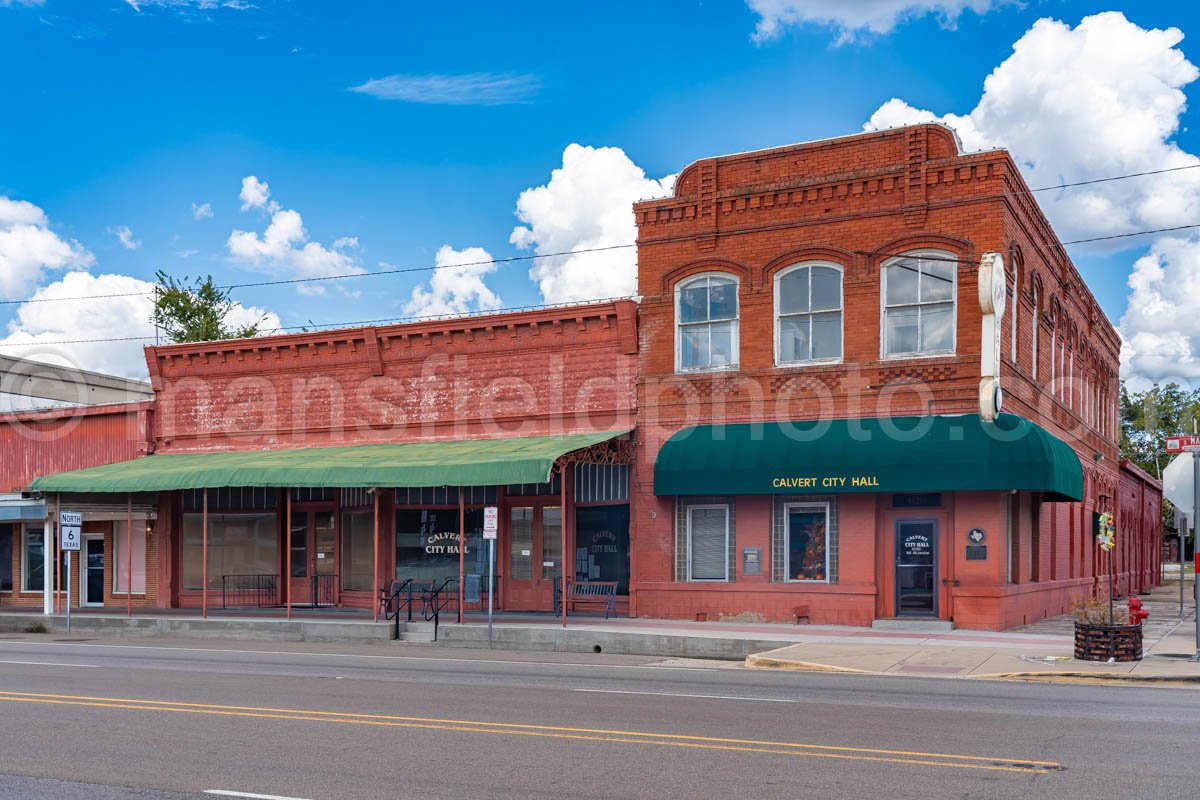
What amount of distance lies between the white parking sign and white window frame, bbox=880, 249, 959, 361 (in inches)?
681

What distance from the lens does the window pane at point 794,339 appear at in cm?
2434

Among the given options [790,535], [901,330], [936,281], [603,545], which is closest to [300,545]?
[603,545]

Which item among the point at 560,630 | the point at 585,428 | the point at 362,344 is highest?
the point at 362,344

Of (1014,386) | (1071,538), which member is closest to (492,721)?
(1014,386)

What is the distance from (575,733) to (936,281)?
14734 millimetres

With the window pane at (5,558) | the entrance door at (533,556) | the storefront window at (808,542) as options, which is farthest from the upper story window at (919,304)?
the window pane at (5,558)

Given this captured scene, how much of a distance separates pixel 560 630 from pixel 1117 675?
9760 mm

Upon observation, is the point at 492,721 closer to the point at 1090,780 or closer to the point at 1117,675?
the point at 1090,780

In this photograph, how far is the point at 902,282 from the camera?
23.5 meters

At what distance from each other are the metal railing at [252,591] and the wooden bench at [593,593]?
8.46 m

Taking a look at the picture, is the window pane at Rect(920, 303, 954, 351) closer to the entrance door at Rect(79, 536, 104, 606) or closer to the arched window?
the arched window

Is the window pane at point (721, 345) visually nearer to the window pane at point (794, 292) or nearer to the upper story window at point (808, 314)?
the upper story window at point (808, 314)

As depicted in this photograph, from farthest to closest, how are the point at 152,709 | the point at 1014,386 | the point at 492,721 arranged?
the point at 1014,386
the point at 152,709
the point at 492,721

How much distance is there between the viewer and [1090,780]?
9109mm
